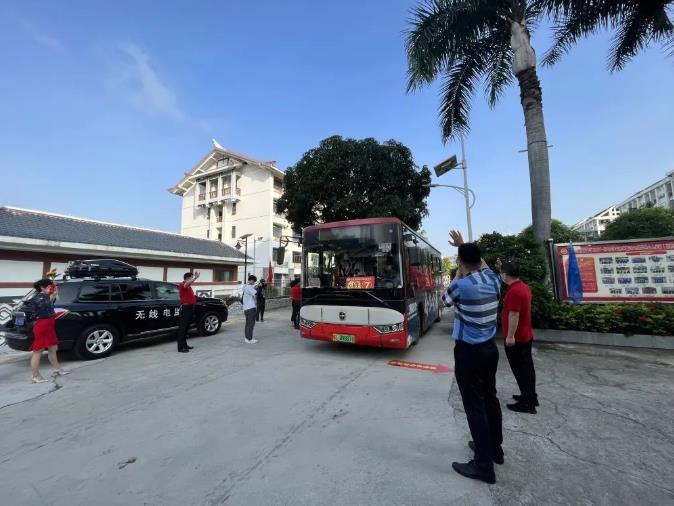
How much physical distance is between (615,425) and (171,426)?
502 cm

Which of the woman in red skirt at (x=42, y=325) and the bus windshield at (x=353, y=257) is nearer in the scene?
the woman in red skirt at (x=42, y=325)

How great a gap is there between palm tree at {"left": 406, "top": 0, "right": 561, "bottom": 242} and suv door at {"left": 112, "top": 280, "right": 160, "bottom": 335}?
32.2 ft

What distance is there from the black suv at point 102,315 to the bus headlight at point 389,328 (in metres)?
5.54

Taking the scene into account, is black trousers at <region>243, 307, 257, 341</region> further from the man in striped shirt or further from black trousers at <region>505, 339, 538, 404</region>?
the man in striped shirt

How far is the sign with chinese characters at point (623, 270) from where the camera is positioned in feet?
25.0

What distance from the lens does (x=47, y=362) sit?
665 centimetres

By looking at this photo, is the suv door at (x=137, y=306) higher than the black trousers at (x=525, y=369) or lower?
higher

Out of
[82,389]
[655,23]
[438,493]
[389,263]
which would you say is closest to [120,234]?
[82,389]

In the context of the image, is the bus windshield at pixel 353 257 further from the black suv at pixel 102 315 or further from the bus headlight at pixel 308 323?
the black suv at pixel 102 315

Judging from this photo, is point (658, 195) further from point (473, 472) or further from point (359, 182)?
point (473, 472)

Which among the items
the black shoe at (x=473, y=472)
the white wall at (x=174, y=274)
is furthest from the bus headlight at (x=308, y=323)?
the white wall at (x=174, y=274)

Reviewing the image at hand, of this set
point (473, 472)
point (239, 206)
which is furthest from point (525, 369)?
point (239, 206)

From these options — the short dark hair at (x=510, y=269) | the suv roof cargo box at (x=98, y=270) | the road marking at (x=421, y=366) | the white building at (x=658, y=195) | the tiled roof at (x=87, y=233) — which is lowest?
the road marking at (x=421, y=366)

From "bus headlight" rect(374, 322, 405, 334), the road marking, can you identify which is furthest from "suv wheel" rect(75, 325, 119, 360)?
the road marking
